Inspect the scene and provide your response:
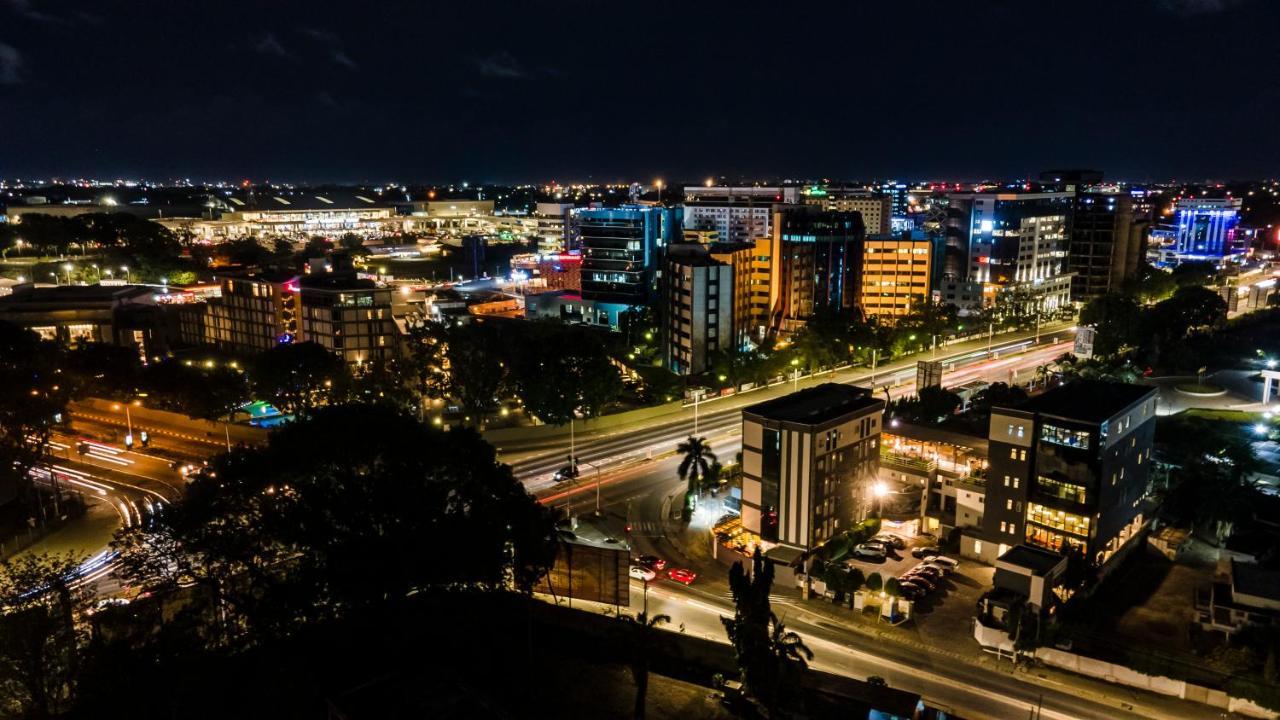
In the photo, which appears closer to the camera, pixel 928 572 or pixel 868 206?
pixel 928 572

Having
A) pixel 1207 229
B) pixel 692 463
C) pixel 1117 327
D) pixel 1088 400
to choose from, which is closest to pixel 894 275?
pixel 1117 327

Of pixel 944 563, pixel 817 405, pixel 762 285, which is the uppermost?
pixel 762 285

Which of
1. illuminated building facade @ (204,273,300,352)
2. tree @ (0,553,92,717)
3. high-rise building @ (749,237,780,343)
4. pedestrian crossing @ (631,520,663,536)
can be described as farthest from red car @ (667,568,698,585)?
high-rise building @ (749,237,780,343)

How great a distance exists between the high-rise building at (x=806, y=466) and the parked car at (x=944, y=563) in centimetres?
363

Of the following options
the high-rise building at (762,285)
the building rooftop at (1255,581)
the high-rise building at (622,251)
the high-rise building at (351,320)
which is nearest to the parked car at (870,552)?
the building rooftop at (1255,581)

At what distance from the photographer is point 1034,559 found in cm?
2938

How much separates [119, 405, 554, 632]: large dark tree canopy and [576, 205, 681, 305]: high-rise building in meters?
56.5

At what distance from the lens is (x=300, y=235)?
157500mm

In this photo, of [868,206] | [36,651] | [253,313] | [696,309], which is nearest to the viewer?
[36,651]

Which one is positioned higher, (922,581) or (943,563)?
(922,581)

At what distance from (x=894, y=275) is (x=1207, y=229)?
62.7 metres

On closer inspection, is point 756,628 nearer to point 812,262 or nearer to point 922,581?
point 922,581

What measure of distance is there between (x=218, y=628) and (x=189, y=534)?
268 centimetres

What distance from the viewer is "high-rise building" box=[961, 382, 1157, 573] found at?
32.0 meters
